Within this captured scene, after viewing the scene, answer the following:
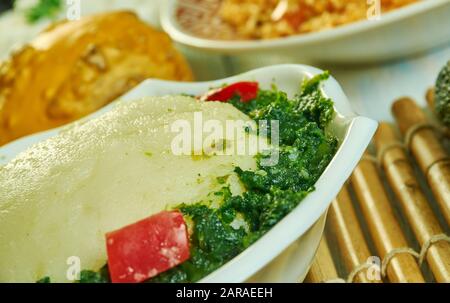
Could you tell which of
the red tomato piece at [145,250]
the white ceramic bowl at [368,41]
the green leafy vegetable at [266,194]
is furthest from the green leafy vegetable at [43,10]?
the red tomato piece at [145,250]

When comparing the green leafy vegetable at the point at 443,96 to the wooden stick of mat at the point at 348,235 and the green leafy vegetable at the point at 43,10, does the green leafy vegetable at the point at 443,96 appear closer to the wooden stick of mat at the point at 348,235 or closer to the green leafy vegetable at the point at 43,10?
the wooden stick of mat at the point at 348,235

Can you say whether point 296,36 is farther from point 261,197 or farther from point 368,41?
point 261,197

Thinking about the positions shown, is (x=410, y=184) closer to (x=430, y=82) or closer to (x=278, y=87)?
(x=278, y=87)

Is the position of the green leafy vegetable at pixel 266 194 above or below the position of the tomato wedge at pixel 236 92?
below

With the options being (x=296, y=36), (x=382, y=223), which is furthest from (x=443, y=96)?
(x=296, y=36)

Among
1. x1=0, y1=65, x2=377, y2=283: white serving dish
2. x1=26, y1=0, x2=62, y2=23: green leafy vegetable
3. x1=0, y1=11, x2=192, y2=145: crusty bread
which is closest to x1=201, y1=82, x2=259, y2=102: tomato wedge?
x1=0, y1=65, x2=377, y2=283: white serving dish
